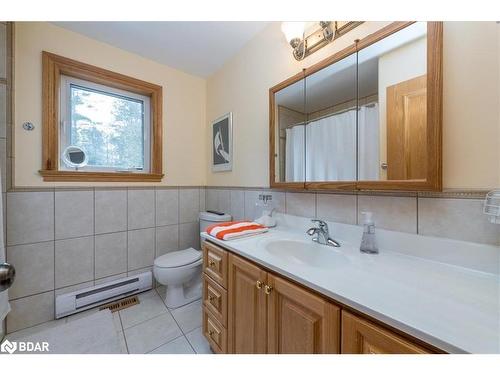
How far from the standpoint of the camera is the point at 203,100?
2.16m

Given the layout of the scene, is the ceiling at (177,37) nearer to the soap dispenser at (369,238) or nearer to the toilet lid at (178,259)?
the soap dispenser at (369,238)

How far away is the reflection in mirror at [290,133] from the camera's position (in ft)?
3.96

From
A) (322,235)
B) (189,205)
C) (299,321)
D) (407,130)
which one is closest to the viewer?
(299,321)

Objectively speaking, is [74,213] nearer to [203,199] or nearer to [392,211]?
[203,199]

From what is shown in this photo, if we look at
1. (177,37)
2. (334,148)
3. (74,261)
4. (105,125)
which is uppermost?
(177,37)

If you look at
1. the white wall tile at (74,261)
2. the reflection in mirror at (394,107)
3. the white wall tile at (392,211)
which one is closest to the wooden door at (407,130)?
the reflection in mirror at (394,107)

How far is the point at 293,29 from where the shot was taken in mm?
1179

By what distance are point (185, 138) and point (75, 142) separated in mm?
882

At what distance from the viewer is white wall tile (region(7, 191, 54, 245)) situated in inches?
50.9

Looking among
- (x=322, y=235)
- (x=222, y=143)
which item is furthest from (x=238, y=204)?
(x=322, y=235)

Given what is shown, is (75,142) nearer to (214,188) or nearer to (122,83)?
(122,83)

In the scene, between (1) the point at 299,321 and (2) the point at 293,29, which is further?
(2) the point at 293,29

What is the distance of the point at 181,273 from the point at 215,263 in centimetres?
66

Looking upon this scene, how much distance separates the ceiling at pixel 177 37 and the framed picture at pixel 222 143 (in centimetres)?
54
